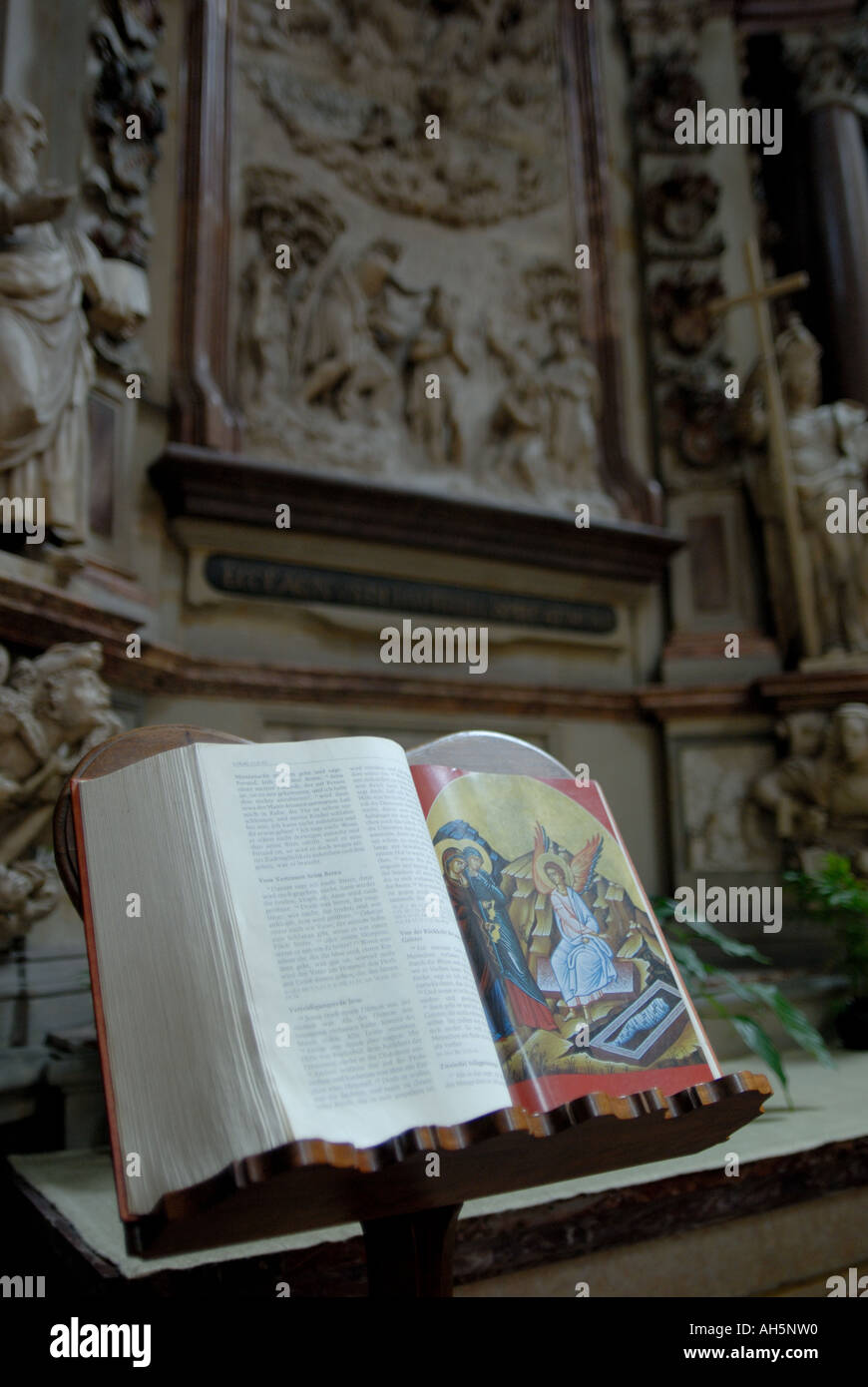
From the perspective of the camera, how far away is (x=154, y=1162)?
2.68ft

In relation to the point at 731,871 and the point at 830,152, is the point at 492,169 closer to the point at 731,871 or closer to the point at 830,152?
the point at 830,152

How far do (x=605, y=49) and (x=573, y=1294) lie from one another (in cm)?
623

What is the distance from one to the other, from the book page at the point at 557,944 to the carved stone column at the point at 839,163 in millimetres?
5201

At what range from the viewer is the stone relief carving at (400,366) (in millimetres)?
4645

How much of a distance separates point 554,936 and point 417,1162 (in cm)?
27

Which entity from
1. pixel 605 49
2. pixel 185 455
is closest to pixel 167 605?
pixel 185 455

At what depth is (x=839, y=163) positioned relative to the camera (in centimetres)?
584
